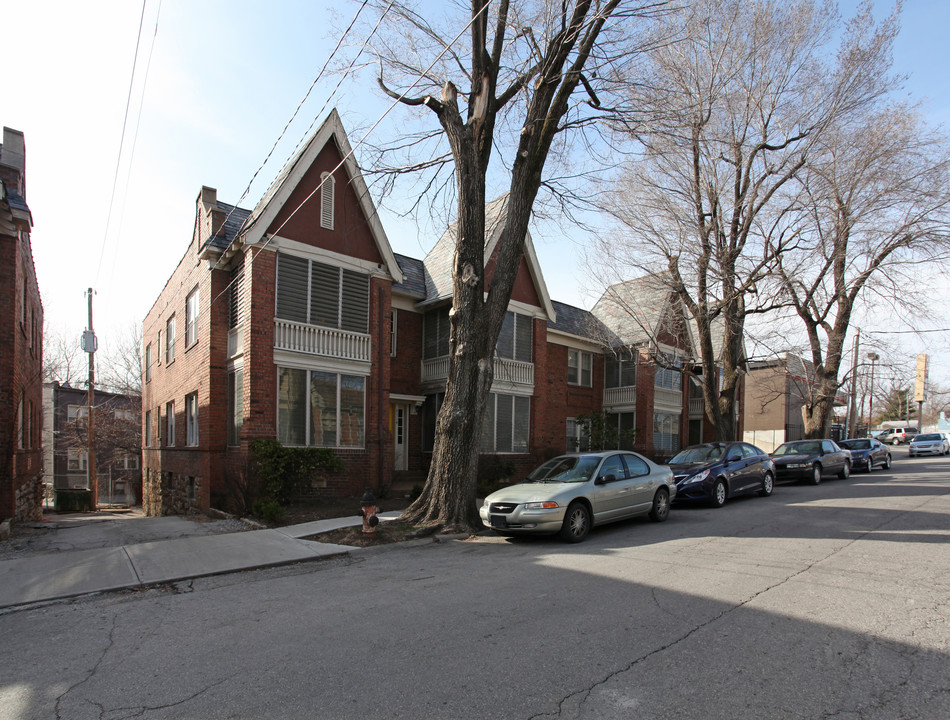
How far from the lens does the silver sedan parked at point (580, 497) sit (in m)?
9.34

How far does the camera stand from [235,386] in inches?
583

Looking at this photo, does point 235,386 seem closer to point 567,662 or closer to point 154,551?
point 154,551

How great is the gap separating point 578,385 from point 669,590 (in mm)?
18763

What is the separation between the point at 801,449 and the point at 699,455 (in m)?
7.44

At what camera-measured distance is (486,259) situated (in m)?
19.4

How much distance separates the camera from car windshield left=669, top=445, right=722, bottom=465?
46.9 ft

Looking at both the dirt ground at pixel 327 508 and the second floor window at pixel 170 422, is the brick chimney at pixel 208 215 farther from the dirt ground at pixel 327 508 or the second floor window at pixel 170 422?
the dirt ground at pixel 327 508

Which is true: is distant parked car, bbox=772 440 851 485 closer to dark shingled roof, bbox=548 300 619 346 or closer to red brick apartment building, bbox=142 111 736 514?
red brick apartment building, bbox=142 111 736 514

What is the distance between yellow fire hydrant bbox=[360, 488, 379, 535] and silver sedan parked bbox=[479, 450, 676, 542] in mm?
1813

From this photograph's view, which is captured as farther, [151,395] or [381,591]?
[151,395]

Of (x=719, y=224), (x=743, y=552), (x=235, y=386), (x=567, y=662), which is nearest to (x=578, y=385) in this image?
(x=719, y=224)

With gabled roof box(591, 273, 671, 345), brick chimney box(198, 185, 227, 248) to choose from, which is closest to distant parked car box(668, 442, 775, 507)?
gabled roof box(591, 273, 671, 345)

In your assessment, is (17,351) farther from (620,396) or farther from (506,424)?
(620,396)

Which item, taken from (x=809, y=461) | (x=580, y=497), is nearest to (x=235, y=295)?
(x=580, y=497)
